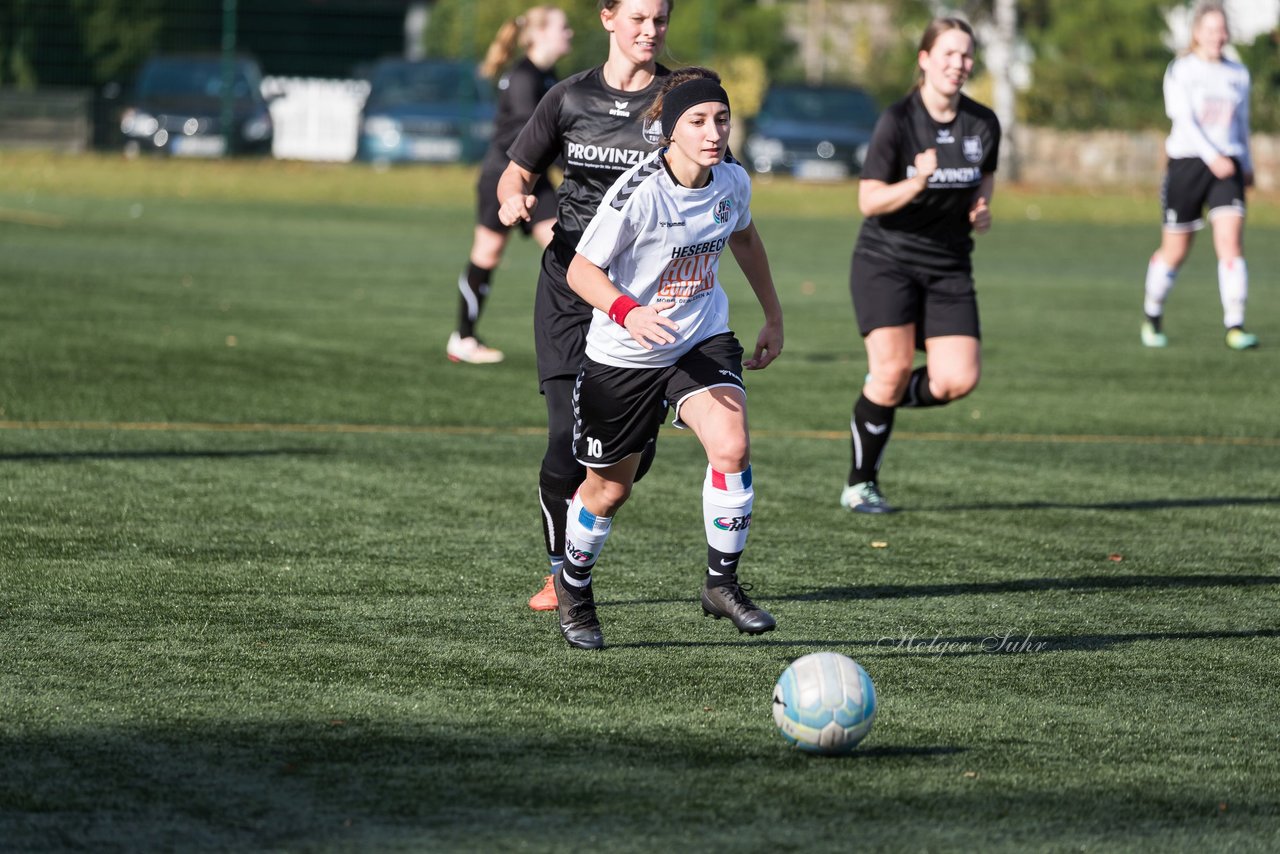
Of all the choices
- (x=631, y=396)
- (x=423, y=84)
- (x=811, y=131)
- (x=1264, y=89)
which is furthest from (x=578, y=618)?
(x=1264, y=89)

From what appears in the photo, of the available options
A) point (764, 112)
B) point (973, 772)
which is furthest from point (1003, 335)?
point (764, 112)

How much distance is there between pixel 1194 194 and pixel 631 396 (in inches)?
389

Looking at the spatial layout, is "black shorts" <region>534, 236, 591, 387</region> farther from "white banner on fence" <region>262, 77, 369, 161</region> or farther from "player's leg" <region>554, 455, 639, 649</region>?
"white banner on fence" <region>262, 77, 369, 161</region>

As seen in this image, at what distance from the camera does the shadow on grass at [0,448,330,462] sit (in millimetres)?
9273

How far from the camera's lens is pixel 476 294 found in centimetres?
1334

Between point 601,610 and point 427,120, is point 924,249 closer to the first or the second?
point 601,610

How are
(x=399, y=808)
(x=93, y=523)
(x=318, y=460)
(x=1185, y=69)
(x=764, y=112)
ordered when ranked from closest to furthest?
(x=399, y=808)
(x=93, y=523)
(x=318, y=460)
(x=1185, y=69)
(x=764, y=112)

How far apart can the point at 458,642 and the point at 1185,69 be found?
10.3m

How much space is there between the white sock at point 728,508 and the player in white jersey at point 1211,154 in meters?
9.21

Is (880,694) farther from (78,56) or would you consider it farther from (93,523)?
(78,56)

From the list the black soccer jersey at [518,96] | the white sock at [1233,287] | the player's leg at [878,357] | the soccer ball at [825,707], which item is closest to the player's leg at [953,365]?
the player's leg at [878,357]

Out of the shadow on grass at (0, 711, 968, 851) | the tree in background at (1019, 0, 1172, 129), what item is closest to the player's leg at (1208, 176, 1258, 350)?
the shadow on grass at (0, 711, 968, 851)

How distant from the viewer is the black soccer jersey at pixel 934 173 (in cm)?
852

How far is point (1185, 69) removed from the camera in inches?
580
